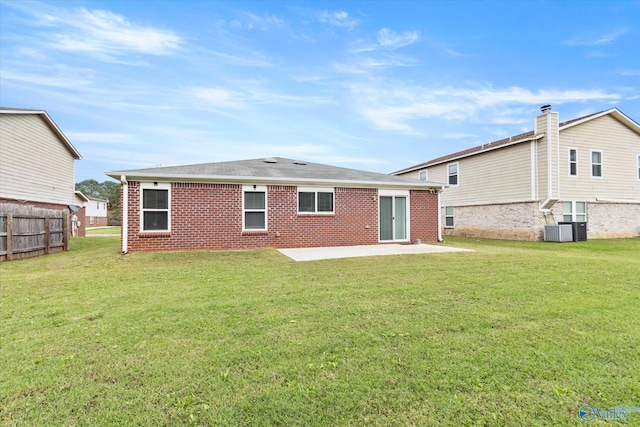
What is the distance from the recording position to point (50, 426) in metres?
1.93

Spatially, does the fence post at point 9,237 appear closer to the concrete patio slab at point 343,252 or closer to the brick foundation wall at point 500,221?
the concrete patio slab at point 343,252

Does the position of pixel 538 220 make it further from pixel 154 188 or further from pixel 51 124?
pixel 51 124

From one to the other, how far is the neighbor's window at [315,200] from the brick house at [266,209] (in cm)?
4

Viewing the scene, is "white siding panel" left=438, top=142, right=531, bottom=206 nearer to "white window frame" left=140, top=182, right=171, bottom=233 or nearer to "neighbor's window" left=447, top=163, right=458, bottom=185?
"neighbor's window" left=447, top=163, right=458, bottom=185

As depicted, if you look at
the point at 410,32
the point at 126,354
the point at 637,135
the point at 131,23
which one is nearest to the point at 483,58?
the point at 410,32

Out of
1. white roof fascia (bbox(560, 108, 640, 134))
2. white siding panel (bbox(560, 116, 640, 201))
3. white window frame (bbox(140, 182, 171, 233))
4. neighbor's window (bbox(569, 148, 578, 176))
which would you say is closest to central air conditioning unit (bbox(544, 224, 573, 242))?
white siding panel (bbox(560, 116, 640, 201))

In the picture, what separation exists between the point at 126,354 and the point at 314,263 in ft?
17.5

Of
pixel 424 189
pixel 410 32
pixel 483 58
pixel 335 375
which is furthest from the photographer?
pixel 483 58

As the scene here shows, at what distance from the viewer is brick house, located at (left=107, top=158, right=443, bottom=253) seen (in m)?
10.5

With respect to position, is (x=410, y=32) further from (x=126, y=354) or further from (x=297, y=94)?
(x=126, y=354)

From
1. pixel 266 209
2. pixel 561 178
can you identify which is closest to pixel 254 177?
pixel 266 209

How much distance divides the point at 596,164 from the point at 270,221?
58.1 feet

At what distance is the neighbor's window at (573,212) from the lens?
1578 centimetres

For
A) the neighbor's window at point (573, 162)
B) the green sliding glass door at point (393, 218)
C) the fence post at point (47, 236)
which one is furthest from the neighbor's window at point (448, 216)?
the fence post at point (47, 236)
